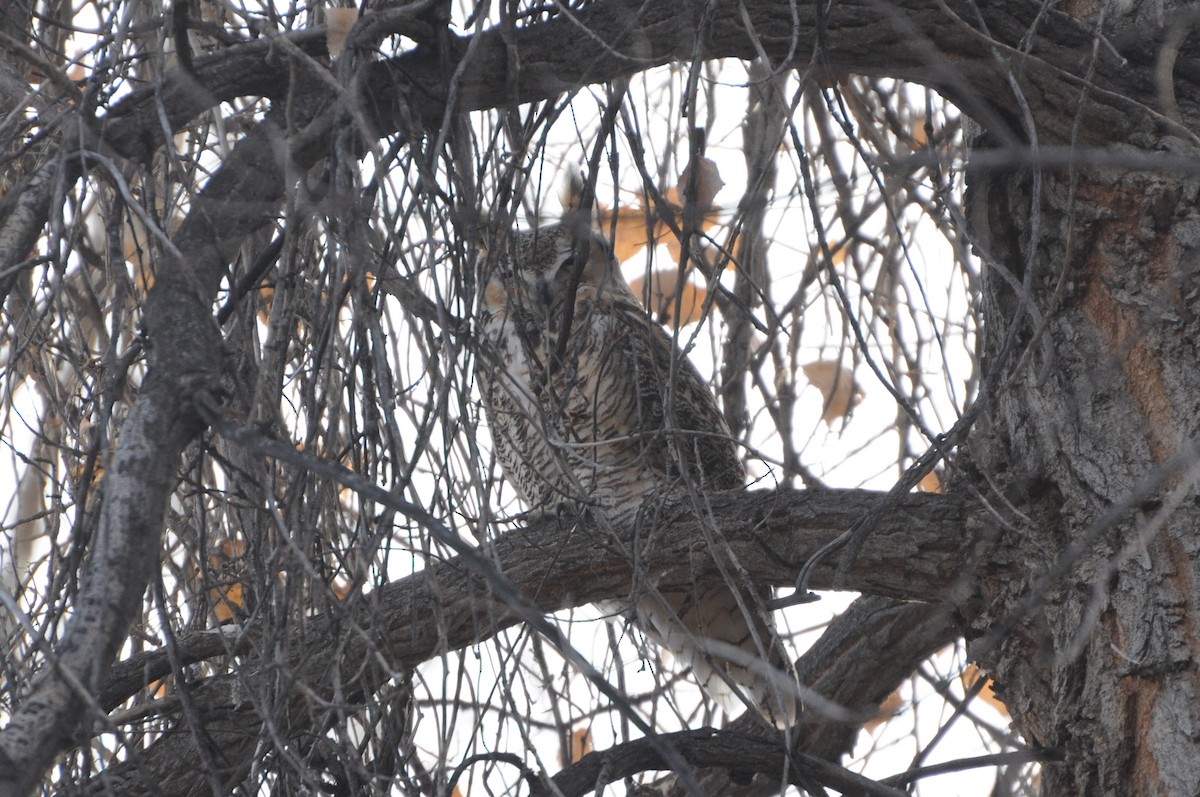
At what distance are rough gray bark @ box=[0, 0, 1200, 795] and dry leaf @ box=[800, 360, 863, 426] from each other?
3.43ft

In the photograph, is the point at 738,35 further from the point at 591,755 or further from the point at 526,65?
the point at 591,755

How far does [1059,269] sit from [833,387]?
3.86 feet

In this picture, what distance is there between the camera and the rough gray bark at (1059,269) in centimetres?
154

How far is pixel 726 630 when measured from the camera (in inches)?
126

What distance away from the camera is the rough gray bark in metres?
1.54

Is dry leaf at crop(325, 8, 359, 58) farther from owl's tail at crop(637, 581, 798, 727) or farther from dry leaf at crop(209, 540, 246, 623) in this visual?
owl's tail at crop(637, 581, 798, 727)

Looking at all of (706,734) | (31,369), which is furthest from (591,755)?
(31,369)

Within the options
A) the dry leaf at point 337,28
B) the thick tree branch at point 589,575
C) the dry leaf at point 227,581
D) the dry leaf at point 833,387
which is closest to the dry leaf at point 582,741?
the thick tree branch at point 589,575

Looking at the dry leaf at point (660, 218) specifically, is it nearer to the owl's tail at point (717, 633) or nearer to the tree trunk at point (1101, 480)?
the tree trunk at point (1101, 480)

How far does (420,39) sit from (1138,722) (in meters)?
1.34

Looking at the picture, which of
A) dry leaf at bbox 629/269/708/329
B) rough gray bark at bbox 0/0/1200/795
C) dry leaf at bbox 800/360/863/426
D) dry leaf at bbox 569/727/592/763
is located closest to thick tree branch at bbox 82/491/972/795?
rough gray bark at bbox 0/0/1200/795

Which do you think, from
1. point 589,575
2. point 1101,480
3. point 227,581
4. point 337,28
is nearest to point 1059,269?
point 1101,480

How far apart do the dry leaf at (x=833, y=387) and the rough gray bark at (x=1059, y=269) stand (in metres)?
1.05

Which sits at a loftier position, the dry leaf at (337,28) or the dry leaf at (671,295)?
the dry leaf at (671,295)
